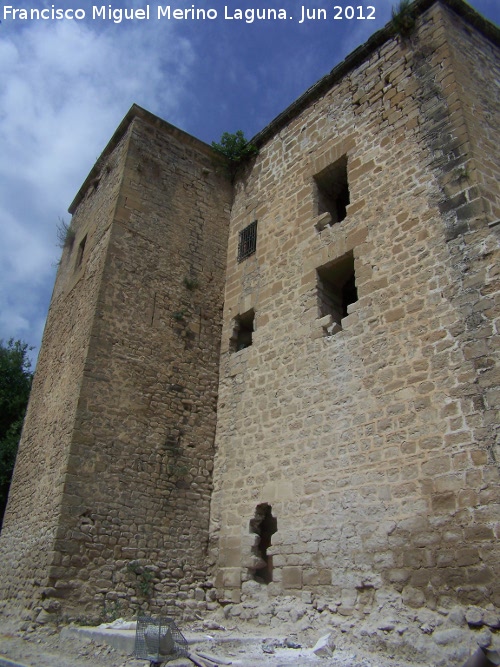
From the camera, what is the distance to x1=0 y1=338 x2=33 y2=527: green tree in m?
14.8

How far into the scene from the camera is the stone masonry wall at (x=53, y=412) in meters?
7.66

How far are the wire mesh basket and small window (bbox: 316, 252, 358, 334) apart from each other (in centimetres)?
412

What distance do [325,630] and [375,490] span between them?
61.4 inches

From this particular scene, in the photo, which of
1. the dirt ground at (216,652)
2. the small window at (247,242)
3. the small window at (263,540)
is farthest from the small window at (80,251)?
the dirt ground at (216,652)

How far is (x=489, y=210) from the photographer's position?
616 cm

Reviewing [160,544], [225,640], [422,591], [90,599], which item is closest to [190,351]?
[160,544]

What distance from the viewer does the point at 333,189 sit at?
910 cm

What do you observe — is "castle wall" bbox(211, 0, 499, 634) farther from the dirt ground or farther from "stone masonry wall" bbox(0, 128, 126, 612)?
"stone masonry wall" bbox(0, 128, 126, 612)

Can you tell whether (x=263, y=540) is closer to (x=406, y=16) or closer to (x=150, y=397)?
(x=150, y=397)

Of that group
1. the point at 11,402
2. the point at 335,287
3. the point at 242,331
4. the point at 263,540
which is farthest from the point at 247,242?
the point at 11,402

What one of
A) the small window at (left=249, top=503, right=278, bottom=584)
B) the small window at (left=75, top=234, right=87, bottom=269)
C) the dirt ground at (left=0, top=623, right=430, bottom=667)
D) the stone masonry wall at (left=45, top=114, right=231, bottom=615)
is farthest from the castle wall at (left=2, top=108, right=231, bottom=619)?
the small window at (left=249, top=503, right=278, bottom=584)

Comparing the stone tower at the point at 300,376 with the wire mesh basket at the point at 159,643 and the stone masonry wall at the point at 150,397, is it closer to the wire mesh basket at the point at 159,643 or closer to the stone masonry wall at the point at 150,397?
the stone masonry wall at the point at 150,397

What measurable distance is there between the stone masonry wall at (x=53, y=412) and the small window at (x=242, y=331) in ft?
7.86

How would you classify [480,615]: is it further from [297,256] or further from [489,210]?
[297,256]
